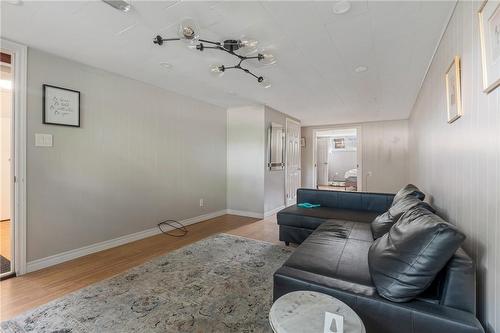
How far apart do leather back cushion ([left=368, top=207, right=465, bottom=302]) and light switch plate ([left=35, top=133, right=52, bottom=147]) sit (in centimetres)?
330

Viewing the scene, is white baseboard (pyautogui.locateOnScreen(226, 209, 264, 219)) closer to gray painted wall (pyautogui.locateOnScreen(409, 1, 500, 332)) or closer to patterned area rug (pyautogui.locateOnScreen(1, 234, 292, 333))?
patterned area rug (pyautogui.locateOnScreen(1, 234, 292, 333))

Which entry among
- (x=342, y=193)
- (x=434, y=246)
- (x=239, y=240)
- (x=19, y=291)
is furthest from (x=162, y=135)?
(x=434, y=246)

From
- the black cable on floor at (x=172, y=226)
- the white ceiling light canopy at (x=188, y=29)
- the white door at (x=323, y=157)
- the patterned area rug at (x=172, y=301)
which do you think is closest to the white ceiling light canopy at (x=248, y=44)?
the white ceiling light canopy at (x=188, y=29)

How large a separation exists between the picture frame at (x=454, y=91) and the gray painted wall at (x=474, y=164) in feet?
0.16

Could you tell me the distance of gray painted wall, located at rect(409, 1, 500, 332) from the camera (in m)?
1.10

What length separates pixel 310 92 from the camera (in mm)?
3977

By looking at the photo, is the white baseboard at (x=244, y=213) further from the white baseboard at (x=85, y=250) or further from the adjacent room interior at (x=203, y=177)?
the white baseboard at (x=85, y=250)

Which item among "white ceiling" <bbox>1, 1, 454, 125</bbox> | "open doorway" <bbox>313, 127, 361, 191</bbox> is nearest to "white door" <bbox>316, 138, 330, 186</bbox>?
"open doorway" <bbox>313, 127, 361, 191</bbox>

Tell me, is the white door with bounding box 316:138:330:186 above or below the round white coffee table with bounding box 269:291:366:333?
above

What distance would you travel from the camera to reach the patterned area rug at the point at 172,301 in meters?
1.63

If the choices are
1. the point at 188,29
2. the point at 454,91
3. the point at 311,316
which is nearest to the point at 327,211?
the point at 454,91

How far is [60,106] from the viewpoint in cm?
271

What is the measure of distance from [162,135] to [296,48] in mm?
2498

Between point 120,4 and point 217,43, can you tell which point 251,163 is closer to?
point 217,43
